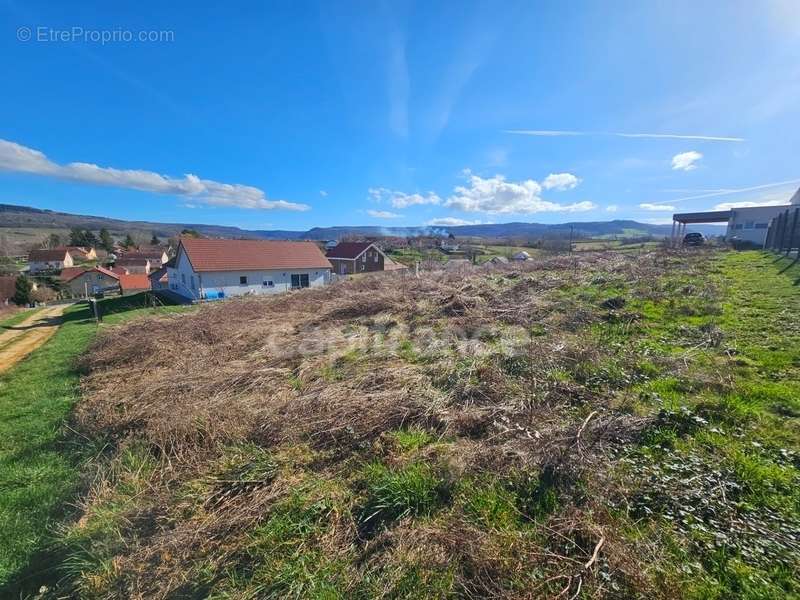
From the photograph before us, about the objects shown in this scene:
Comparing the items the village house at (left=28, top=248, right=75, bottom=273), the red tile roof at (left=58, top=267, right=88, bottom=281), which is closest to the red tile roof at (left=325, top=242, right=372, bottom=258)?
the red tile roof at (left=58, top=267, right=88, bottom=281)

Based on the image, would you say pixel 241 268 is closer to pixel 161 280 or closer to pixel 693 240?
pixel 161 280

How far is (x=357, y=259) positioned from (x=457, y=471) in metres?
37.5

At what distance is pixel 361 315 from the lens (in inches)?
416

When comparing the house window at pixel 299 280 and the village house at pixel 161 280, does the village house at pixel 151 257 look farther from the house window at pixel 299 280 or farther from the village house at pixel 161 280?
the house window at pixel 299 280

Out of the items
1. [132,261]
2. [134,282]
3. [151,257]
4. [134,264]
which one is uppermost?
[151,257]

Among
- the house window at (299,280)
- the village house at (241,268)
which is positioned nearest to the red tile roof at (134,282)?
the village house at (241,268)

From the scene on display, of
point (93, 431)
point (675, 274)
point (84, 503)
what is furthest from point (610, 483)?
point (675, 274)

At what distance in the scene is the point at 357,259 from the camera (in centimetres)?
3941

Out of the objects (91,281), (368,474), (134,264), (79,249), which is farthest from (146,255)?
(368,474)

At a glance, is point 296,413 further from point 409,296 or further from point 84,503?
point 409,296

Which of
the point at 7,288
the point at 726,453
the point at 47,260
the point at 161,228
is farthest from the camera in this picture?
the point at 161,228

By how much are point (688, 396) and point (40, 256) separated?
89.2 m

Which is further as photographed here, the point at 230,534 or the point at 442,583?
the point at 230,534

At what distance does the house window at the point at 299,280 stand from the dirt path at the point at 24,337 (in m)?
13.8
